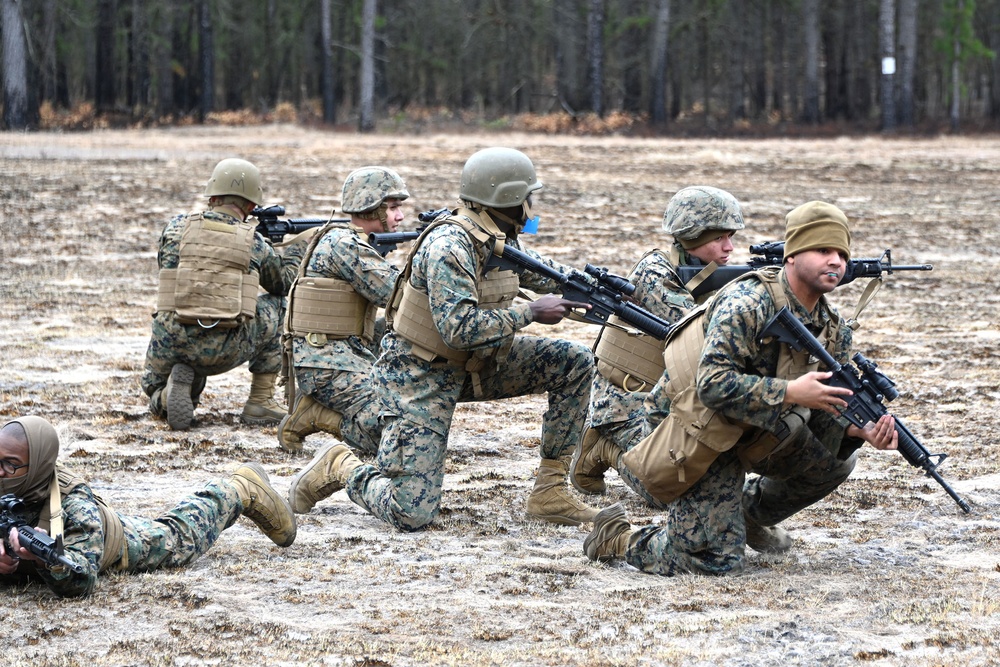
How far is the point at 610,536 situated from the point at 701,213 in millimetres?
1722

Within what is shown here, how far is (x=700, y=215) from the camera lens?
662 cm

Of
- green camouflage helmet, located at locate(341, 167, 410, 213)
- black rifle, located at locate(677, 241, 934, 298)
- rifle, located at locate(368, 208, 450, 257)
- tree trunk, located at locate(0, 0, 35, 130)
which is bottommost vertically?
→ black rifle, located at locate(677, 241, 934, 298)

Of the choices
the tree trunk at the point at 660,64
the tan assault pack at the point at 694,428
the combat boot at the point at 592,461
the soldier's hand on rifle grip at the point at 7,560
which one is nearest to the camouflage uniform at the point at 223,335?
the combat boot at the point at 592,461

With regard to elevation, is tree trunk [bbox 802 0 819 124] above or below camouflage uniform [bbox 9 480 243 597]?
above

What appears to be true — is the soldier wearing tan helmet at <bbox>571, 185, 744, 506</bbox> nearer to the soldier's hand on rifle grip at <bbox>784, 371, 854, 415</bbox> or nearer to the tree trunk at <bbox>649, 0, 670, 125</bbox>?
the soldier's hand on rifle grip at <bbox>784, 371, 854, 415</bbox>

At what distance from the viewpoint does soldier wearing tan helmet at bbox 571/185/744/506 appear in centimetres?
661

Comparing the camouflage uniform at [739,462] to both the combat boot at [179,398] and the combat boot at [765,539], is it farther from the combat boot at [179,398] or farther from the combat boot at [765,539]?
the combat boot at [179,398]

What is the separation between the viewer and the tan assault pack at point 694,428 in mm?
5301

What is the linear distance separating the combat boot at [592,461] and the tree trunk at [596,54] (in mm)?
37477

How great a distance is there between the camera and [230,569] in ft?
18.6

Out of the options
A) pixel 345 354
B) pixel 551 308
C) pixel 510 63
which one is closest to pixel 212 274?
pixel 345 354

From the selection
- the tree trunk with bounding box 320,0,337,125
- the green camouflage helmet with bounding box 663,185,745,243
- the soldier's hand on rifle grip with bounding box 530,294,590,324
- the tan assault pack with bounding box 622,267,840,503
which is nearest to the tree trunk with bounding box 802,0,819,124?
the tree trunk with bounding box 320,0,337,125

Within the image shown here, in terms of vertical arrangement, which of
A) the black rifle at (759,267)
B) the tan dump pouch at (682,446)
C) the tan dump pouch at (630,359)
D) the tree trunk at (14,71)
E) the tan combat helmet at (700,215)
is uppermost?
the tree trunk at (14,71)

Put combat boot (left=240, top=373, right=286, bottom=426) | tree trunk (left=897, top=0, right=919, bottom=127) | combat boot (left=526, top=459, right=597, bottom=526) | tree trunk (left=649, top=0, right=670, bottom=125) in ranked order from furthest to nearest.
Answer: tree trunk (left=649, top=0, right=670, bottom=125) < tree trunk (left=897, top=0, right=919, bottom=127) < combat boot (left=240, top=373, right=286, bottom=426) < combat boot (left=526, top=459, right=597, bottom=526)
